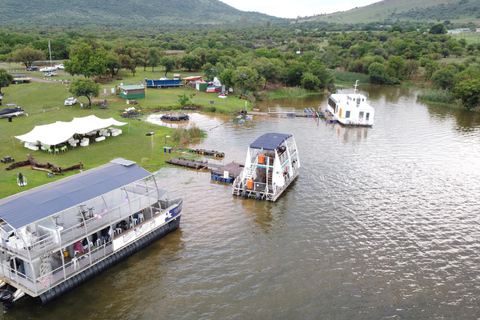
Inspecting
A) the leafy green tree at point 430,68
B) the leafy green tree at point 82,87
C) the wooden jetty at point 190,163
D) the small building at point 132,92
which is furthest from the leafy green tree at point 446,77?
the leafy green tree at point 82,87

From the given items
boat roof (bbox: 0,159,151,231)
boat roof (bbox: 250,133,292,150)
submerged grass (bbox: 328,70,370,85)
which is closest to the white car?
boat roof (bbox: 250,133,292,150)

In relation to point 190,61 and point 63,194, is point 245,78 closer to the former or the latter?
point 190,61

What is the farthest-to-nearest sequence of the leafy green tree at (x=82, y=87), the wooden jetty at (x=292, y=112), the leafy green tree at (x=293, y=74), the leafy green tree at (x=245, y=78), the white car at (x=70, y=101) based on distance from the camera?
the leafy green tree at (x=293, y=74) → the leafy green tree at (x=245, y=78) → the wooden jetty at (x=292, y=112) → the white car at (x=70, y=101) → the leafy green tree at (x=82, y=87)

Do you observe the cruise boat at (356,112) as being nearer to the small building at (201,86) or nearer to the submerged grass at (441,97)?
the submerged grass at (441,97)

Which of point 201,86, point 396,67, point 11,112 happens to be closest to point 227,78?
point 201,86

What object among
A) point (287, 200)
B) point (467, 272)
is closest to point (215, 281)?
point (287, 200)

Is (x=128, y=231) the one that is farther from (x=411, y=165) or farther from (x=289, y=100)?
(x=289, y=100)
